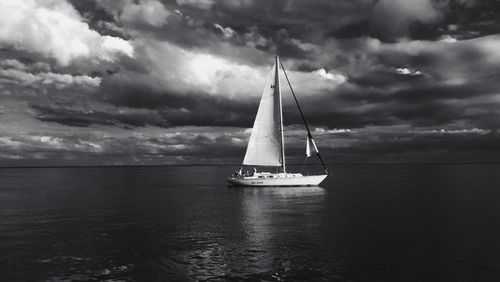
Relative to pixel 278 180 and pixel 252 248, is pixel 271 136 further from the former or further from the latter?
pixel 252 248

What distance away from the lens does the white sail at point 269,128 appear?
81125mm

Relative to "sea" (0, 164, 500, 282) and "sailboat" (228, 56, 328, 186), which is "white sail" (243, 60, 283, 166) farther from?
"sea" (0, 164, 500, 282)

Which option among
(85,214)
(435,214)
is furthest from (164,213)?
(435,214)

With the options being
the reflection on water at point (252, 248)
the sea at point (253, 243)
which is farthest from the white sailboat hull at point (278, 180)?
the reflection on water at point (252, 248)

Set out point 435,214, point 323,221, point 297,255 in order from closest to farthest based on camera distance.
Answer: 1. point 297,255
2. point 323,221
3. point 435,214

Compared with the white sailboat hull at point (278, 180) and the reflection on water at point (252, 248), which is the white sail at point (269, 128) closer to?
the white sailboat hull at point (278, 180)

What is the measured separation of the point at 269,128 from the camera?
267 feet

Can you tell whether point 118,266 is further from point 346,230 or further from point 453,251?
point 453,251

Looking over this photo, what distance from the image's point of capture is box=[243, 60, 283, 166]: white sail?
266 ft

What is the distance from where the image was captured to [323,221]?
44031 millimetres

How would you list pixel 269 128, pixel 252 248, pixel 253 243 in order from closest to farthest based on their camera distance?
1. pixel 252 248
2. pixel 253 243
3. pixel 269 128

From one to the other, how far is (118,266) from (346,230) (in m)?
→ 21.4

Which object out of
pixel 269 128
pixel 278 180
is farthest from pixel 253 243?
pixel 269 128

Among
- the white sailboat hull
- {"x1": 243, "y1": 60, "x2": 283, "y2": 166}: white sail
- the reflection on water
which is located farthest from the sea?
{"x1": 243, "y1": 60, "x2": 283, "y2": 166}: white sail
